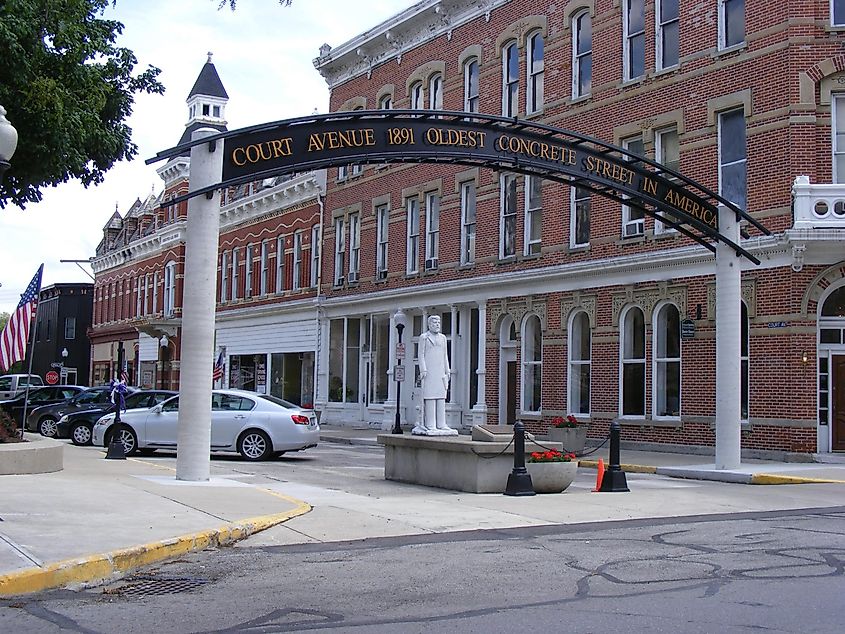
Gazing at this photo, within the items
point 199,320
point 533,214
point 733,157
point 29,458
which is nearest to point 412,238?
point 533,214

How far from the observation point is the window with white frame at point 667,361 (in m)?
24.4

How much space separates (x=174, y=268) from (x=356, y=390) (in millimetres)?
21547

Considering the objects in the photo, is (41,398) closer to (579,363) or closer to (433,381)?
(579,363)

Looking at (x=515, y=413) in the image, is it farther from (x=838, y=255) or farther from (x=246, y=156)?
(x=246, y=156)

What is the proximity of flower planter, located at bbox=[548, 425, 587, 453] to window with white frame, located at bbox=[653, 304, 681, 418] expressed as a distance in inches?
74.5

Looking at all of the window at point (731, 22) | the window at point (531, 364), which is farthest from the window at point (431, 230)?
the window at point (731, 22)

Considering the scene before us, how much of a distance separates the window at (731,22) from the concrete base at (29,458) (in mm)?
16726

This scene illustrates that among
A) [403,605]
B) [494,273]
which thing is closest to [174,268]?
[494,273]

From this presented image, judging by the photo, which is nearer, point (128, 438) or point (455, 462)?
point (455, 462)

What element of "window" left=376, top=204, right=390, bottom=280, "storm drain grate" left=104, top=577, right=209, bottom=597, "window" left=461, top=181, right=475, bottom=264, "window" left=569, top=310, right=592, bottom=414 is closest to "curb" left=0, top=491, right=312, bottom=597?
"storm drain grate" left=104, top=577, right=209, bottom=597

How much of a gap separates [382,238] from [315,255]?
5221mm

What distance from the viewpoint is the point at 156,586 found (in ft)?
27.2

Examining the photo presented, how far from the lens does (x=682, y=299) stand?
24.1 metres

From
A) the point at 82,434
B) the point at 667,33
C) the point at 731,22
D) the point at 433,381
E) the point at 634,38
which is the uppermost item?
the point at 634,38
